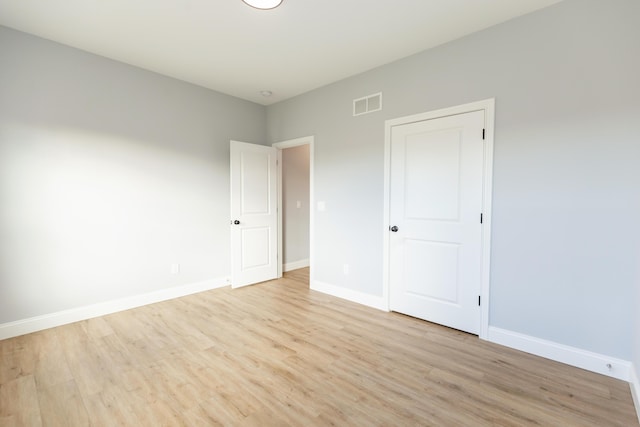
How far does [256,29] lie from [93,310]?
3.35 metres

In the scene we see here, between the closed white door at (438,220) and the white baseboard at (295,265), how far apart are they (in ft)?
7.58

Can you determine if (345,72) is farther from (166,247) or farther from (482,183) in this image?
(166,247)

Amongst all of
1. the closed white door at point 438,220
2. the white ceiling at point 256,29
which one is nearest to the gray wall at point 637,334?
the closed white door at point 438,220

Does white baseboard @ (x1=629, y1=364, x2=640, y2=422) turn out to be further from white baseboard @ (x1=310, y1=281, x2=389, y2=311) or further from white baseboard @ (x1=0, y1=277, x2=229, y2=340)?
white baseboard @ (x1=0, y1=277, x2=229, y2=340)

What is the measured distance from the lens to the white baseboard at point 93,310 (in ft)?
8.68

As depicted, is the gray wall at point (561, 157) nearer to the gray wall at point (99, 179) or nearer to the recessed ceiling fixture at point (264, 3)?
the recessed ceiling fixture at point (264, 3)

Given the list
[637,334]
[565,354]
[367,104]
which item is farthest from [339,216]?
[637,334]

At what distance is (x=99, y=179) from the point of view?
3.07 metres

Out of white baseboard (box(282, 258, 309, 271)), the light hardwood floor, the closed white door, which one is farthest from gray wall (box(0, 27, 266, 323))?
the closed white door

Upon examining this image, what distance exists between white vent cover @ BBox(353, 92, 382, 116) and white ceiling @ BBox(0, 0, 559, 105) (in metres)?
0.34

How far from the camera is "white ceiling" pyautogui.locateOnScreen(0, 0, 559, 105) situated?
2246 mm

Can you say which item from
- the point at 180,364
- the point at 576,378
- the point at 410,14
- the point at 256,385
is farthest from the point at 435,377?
the point at 410,14

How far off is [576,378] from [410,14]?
3.05 metres

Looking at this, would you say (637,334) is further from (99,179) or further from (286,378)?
(99,179)
